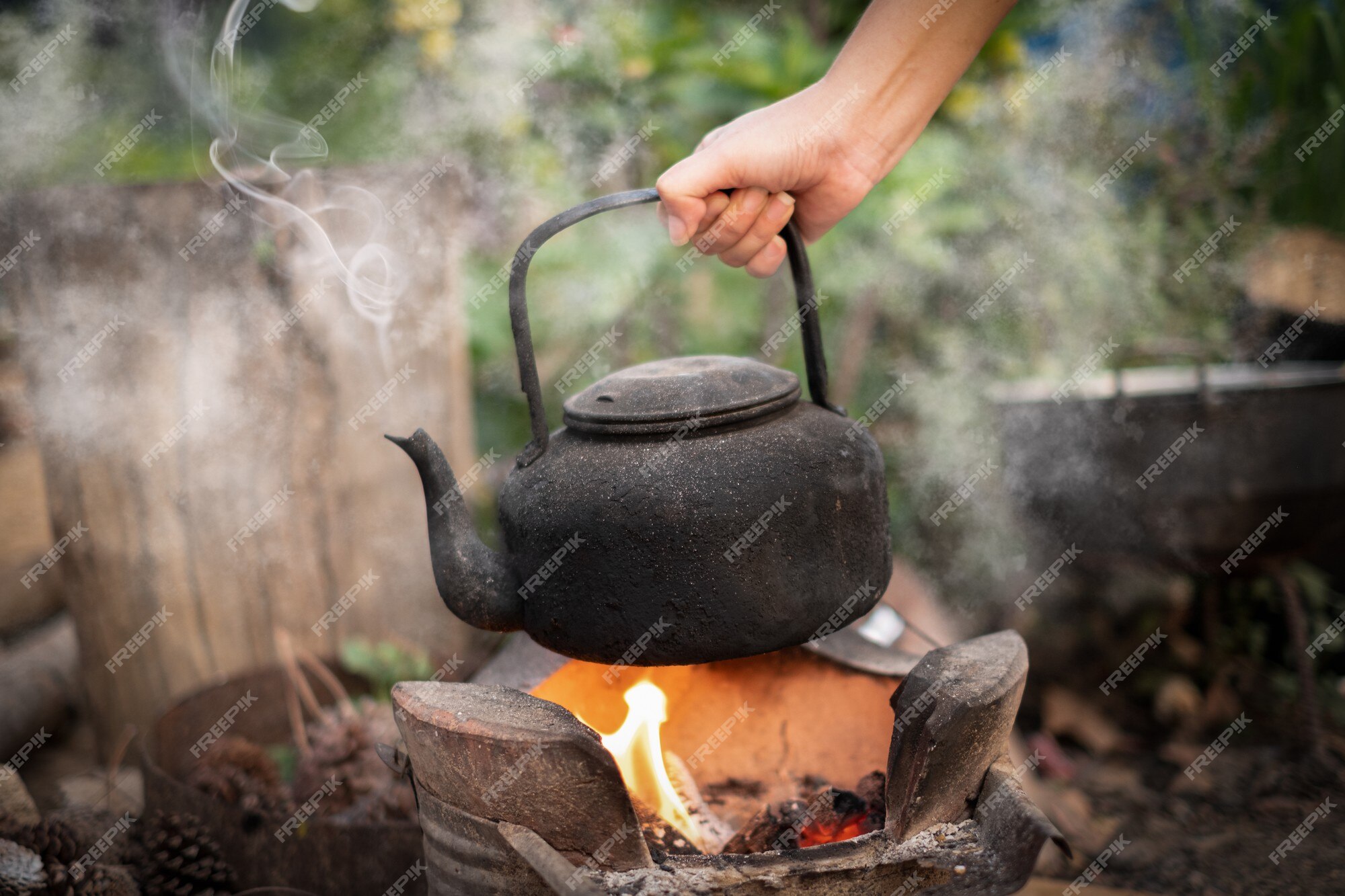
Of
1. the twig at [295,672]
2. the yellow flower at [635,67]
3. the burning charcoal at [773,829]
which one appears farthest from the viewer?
the yellow flower at [635,67]

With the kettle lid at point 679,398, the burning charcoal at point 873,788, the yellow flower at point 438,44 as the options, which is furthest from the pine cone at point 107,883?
the yellow flower at point 438,44

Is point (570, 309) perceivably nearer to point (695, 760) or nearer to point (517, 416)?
point (517, 416)

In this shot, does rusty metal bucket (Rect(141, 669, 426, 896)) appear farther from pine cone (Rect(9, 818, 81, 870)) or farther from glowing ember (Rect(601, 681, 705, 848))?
glowing ember (Rect(601, 681, 705, 848))

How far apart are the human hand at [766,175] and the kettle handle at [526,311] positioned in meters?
0.09

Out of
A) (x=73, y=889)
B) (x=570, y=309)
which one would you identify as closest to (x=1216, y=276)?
(x=570, y=309)

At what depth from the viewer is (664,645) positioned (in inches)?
66.7

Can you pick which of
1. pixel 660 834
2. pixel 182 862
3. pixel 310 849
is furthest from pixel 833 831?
pixel 182 862

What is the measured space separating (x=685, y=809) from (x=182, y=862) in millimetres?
1349

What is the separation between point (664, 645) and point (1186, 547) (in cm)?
279

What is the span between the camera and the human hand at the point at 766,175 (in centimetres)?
193

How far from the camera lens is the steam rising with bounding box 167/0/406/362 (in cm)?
335

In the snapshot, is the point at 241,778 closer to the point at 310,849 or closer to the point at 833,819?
the point at 310,849

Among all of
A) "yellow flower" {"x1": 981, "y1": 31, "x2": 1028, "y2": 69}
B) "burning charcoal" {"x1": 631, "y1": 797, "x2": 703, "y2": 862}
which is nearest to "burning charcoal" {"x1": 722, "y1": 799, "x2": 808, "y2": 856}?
"burning charcoal" {"x1": 631, "y1": 797, "x2": 703, "y2": 862}

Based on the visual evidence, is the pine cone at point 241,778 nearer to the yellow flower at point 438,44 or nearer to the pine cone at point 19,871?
the pine cone at point 19,871
